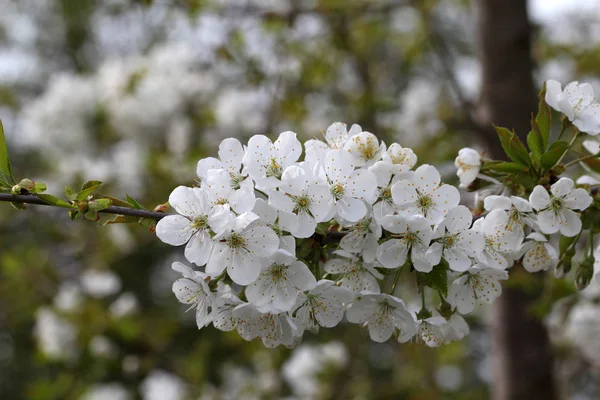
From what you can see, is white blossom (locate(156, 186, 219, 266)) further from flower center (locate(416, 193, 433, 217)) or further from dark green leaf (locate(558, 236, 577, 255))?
dark green leaf (locate(558, 236, 577, 255))

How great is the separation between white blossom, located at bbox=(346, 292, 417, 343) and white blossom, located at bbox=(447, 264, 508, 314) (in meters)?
0.09

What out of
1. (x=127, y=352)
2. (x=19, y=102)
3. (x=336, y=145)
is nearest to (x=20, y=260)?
(x=127, y=352)

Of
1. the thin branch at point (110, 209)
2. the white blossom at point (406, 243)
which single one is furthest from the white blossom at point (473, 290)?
the thin branch at point (110, 209)

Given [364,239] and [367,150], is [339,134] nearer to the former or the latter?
[367,150]

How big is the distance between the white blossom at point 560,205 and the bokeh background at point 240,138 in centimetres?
121

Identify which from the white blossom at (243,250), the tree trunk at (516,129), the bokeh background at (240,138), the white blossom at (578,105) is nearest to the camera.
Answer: the white blossom at (243,250)

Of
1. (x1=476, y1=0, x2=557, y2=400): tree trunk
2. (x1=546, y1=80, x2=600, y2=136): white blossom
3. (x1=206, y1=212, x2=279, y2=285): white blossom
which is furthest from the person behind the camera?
(x1=476, y1=0, x2=557, y2=400): tree trunk

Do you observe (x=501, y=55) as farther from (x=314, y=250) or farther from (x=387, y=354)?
(x=387, y=354)

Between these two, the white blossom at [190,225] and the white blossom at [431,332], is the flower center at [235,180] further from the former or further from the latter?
the white blossom at [431,332]

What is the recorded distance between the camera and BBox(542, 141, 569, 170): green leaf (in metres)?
1.03

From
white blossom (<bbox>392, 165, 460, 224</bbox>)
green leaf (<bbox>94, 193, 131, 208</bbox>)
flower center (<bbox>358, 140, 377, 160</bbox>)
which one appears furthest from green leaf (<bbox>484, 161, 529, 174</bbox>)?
green leaf (<bbox>94, 193, 131, 208</bbox>)

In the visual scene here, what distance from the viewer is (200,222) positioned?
966 mm

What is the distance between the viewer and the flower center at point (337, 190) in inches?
38.3

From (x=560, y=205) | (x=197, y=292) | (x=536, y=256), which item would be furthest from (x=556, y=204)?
(x=197, y=292)
